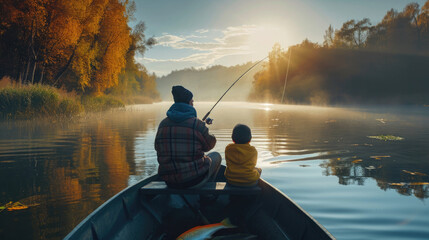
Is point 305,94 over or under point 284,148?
over

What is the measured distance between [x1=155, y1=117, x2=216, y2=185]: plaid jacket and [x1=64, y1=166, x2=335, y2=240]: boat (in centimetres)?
21

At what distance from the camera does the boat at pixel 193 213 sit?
3.10 metres

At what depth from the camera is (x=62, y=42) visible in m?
18.9

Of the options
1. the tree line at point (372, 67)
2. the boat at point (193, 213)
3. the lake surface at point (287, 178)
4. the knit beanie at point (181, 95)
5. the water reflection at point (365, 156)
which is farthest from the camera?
the tree line at point (372, 67)

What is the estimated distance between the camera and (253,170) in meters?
3.98

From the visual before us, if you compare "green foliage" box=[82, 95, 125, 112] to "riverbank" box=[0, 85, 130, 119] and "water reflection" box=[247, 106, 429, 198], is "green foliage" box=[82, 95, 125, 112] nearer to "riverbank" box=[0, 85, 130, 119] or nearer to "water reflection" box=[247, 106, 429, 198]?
"riverbank" box=[0, 85, 130, 119]

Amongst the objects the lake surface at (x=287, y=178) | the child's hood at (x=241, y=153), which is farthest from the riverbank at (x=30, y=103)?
the child's hood at (x=241, y=153)

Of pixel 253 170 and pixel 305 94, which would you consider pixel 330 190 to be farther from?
pixel 305 94

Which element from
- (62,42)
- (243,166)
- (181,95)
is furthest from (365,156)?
(62,42)

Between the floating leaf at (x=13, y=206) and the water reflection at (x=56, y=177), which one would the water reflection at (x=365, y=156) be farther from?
the floating leaf at (x=13, y=206)

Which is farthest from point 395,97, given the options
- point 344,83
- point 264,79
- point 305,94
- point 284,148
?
point 284,148

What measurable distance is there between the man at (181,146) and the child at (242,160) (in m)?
0.40

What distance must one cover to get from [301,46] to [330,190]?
183 ft

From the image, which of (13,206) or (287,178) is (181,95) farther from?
(287,178)
